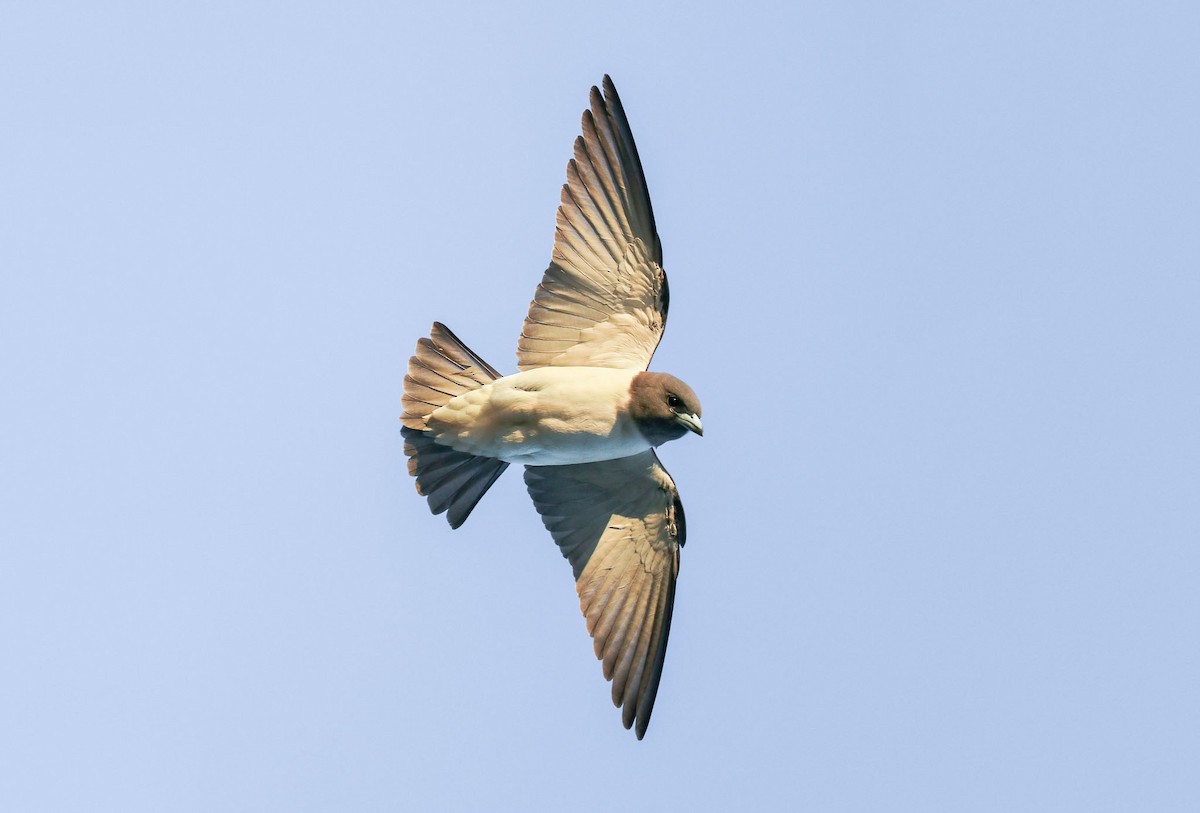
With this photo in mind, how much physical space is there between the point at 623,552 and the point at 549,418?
161cm

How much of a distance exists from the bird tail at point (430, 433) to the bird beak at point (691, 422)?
1800mm

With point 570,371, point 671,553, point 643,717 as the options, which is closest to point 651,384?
point 570,371

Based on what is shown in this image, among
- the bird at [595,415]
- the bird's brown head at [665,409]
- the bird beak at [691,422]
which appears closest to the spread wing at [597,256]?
the bird at [595,415]

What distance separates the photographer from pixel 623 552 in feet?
52.0

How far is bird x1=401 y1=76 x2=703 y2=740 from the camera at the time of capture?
1491cm

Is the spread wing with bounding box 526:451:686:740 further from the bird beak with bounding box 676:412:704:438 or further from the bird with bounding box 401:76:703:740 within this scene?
the bird beak with bounding box 676:412:704:438

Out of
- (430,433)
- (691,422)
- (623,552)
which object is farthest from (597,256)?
(623,552)

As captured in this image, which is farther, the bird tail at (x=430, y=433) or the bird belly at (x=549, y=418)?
the bird tail at (x=430, y=433)

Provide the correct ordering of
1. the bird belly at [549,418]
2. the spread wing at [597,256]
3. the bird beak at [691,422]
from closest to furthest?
the bird beak at [691,422] → the bird belly at [549,418] → the spread wing at [597,256]

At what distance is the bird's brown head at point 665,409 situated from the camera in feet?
48.1

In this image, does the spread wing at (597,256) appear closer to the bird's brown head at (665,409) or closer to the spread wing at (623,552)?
the bird's brown head at (665,409)

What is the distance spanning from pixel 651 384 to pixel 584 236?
4.55ft

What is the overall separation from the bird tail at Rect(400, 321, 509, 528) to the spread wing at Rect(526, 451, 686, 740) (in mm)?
509

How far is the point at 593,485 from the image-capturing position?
15727mm
